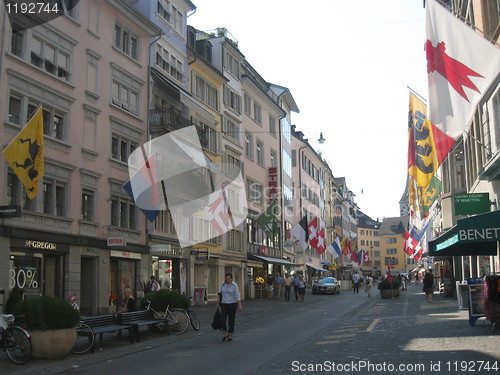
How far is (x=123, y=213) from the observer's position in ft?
97.0

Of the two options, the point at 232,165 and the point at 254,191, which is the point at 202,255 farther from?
the point at 254,191

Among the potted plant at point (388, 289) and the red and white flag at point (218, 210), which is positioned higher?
the red and white flag at point (218, 210)

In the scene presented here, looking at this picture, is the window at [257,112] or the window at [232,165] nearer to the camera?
the window at [232,165]

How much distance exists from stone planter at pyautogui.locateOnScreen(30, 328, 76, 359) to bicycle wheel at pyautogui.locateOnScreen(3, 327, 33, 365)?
0.30m

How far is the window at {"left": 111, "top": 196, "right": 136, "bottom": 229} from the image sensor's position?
28672 millimetres

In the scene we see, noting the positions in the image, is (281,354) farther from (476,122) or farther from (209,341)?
(476,122)

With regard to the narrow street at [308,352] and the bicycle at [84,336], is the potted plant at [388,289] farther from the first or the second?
the bicycle at [84,336]

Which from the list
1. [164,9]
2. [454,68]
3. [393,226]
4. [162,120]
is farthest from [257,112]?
[393,226]

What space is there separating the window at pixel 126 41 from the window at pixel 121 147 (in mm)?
4441

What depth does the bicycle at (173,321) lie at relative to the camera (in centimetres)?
1723

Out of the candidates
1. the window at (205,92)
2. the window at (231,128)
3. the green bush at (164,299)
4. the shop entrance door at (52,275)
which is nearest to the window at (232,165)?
the window at (231,128)

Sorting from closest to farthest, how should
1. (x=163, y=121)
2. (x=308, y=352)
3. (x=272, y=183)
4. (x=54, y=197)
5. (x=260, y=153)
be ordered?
1. (x=308, y=352)
2. (x=54, y=197)
3. (x=163, y=121)
4. (x=272, y=183)
5. (x=260, y=153)

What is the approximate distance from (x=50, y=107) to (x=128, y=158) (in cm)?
607

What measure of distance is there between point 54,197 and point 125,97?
25.8ft
